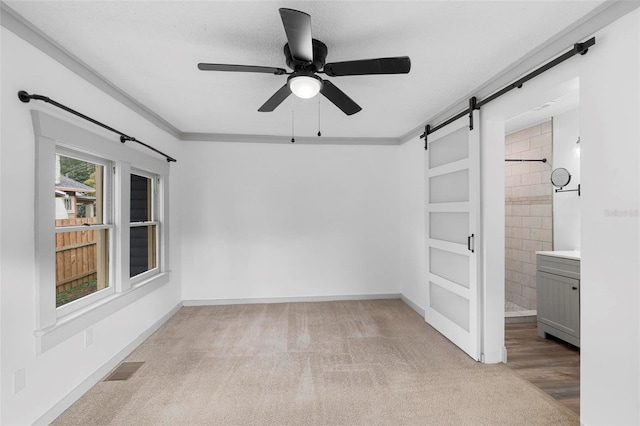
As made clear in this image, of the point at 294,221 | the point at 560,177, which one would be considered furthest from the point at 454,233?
the point at 294,221

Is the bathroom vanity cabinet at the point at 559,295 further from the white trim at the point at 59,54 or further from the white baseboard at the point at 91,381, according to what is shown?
the white trim at the point at 59,54

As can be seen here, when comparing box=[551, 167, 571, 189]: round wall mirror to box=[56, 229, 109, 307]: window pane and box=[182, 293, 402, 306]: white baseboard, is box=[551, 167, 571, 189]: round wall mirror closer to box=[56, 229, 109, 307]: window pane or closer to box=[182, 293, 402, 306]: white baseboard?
box=[182, 293, 402, 306]: white baseboard

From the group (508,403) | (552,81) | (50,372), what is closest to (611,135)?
(552,81)

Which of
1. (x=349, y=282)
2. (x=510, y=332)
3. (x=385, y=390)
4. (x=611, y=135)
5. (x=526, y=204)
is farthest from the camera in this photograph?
(x=349, y=282)

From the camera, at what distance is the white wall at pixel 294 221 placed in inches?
179

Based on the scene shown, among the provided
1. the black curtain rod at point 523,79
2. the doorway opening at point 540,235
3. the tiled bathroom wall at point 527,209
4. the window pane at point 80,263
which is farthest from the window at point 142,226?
the tiled bathroom wall at point 527,209

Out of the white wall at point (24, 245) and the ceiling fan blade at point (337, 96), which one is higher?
the ceiling fan blade at point (337, 96)

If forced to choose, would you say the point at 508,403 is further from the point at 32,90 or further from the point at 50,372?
the point at 32,90

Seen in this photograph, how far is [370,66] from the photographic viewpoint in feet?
6.13

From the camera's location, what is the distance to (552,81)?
2.10 m

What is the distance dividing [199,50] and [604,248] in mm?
2935

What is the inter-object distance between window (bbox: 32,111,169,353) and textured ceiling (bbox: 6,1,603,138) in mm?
643

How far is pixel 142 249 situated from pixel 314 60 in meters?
3.01

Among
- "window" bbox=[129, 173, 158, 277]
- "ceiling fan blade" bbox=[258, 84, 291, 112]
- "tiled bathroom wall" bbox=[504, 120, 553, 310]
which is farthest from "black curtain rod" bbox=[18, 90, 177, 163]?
"tiled bathroom wall" bbox=[504, 120, 553, 310]
